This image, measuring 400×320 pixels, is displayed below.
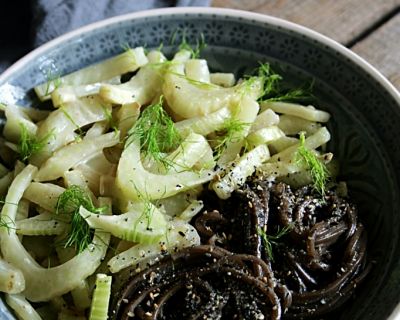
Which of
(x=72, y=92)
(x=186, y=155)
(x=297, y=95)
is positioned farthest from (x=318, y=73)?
(x=72, y=92)

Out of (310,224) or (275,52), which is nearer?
(310,224)

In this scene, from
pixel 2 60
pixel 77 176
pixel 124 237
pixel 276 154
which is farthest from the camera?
pixel 2 60

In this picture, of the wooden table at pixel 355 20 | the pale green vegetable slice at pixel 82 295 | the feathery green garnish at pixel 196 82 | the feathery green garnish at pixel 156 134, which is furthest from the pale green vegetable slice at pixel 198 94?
the wooden table at pixel 355 20

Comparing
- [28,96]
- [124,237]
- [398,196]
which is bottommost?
[398,196]

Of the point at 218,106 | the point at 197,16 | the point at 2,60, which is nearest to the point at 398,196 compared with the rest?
the point at 218,106

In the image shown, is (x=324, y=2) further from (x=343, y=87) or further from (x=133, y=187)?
(x=133, y=187)

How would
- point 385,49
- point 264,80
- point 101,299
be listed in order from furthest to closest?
point 385,49, point 264,80, point 101,299

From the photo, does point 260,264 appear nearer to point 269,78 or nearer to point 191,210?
point 191,210
